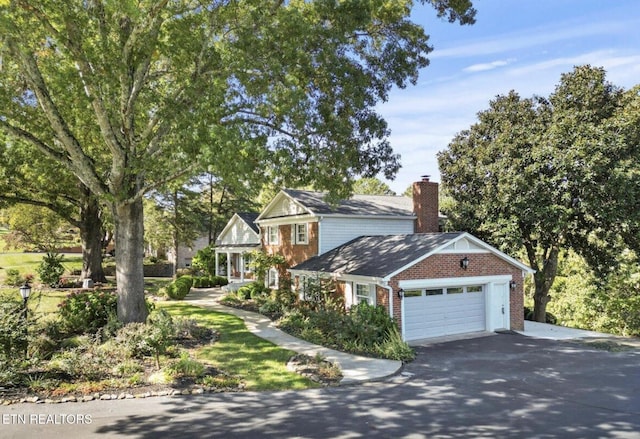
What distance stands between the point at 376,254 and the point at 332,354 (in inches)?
241

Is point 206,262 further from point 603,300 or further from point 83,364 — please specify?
point 603,300

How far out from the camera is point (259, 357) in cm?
1295

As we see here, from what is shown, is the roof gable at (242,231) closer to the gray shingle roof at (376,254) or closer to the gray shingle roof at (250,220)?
the gray shingle roof at (250,220)

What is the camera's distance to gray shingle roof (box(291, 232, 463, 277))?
54.2 feet

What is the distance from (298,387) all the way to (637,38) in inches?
602

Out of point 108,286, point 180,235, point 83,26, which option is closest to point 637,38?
point 83,26

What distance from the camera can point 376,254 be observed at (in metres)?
18.6

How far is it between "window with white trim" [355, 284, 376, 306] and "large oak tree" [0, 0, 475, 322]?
13.8 feet

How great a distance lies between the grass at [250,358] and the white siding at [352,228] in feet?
→ 20.7

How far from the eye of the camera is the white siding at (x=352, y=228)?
72.9 ft

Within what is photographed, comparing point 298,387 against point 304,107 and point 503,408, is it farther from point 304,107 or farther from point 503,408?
point 304,107

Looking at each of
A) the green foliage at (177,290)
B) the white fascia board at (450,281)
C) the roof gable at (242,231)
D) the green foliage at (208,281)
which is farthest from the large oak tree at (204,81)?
the green foliage at (208,281)

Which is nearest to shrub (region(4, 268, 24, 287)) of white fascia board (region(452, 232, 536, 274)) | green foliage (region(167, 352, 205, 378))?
green foliage (region(167, 352, 205, 378))

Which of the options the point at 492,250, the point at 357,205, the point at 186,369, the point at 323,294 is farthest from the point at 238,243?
the point at 186,369
